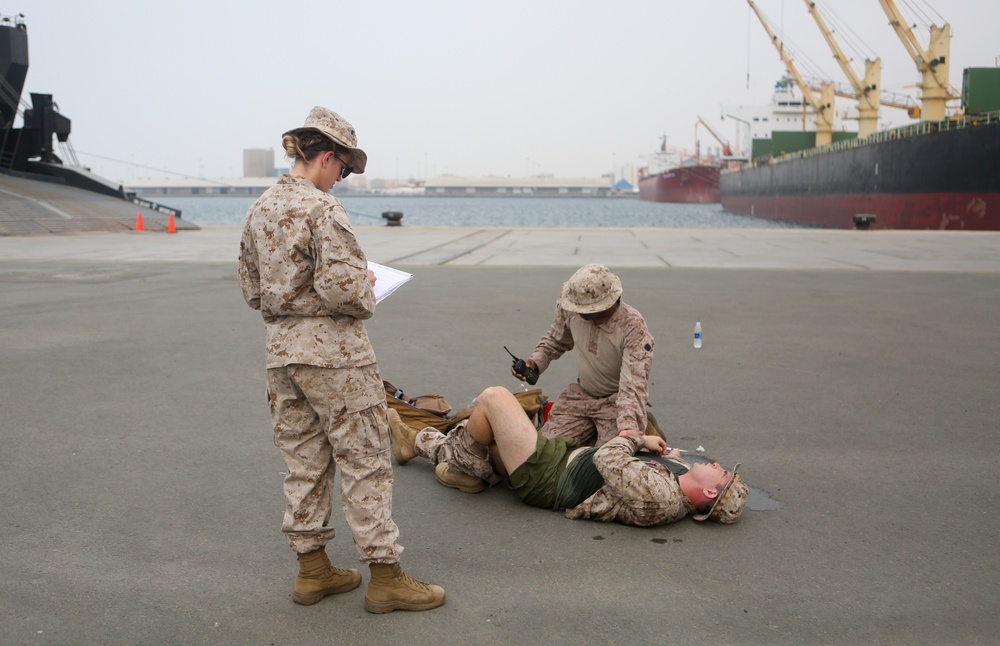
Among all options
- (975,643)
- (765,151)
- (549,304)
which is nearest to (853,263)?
(549,304)

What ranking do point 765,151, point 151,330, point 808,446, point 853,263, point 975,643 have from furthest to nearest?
point 765,151, point 853,263, point 151,330, point 808,446, point 975,643

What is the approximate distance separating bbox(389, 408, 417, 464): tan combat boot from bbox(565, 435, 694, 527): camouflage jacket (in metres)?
1.33

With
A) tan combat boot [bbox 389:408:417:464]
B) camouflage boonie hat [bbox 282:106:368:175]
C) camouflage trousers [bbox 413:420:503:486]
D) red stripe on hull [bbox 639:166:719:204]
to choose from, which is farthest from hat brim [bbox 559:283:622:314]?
red stripe on hull [bbox 639:166:719:204]

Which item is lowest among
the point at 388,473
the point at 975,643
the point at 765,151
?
the point at 975,643

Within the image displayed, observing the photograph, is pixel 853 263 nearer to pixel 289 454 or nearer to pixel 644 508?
pixel 644 508

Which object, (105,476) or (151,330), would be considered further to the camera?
(151,330)

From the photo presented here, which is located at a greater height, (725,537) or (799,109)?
(799,109)

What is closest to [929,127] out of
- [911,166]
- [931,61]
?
[911,166]

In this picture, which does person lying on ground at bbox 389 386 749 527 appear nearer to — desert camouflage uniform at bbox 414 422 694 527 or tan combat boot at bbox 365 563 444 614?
desert camouflage uniform at bbox 414 422 694 527

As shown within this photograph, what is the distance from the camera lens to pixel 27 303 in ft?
39.3

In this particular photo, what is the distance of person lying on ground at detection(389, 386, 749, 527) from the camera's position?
4.28 meters

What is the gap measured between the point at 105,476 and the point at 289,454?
2.19 m

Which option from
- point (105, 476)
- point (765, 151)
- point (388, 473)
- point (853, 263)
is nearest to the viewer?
point (388, 473)

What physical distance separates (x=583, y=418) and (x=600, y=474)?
30.8 inches
